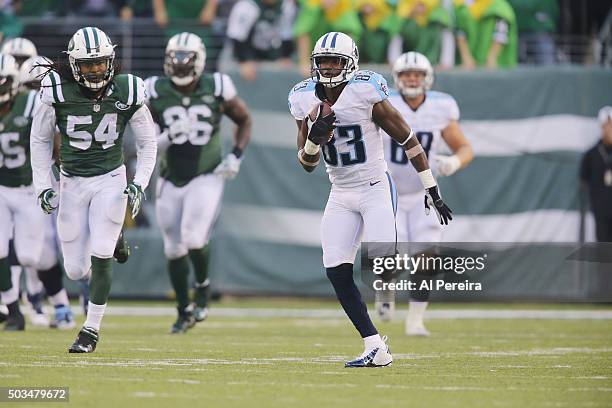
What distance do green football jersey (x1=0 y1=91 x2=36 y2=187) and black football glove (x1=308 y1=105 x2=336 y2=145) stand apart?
328 cm

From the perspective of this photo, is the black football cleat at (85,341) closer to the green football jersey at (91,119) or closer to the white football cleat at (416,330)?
the green football jersey at (91,119)

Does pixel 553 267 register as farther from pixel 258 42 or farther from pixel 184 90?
pixel 184 90

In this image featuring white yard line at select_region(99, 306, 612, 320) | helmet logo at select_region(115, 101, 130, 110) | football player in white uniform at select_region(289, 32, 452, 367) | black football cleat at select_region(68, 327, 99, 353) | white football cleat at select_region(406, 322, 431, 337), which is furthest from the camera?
white yard line at select_region(99, 306, 612, 320)

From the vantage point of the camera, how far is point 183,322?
980 cm

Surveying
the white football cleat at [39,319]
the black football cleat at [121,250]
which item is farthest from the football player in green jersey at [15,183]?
the black football cleat at [121,250]

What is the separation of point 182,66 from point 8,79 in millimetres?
1299

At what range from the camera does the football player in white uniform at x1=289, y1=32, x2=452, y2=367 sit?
7.09m

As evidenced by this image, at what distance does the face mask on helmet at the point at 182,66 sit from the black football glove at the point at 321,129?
10.0 ft

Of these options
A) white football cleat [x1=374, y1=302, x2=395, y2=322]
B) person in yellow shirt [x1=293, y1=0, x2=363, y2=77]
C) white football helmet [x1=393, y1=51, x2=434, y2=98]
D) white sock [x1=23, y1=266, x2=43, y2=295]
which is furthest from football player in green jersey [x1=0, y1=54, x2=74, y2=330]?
person in yellow shirt [x1=293, y1=0, x2=363, y2=77]

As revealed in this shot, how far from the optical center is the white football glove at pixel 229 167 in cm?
984

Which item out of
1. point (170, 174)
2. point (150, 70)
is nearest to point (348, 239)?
point (170, 174)

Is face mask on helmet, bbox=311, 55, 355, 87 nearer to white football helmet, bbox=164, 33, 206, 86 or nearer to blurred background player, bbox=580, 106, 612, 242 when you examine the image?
white football helmet, bbox=164, 33, 206, 86

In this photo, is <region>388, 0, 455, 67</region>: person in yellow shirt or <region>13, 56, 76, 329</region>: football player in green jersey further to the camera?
<region>388, 0, 455, 67</region>: person in yellow shirt

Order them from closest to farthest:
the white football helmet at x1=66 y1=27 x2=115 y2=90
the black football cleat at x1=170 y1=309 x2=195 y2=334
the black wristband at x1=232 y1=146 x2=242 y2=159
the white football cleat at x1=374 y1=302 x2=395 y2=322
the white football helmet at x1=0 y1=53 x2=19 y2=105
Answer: the white football helmet at x1=66 y1=27 x2=115 y2=90, the white football helmet at x1=0 y1=53 x2=19 y2=105, the black football cleat at x1=170 y1=309 x2=195 y2=334, the black wristband at x1=232 y1=146 x2=242 y2=159, the white football cleat at x1=374 y1=302 x2=395 y2=322
